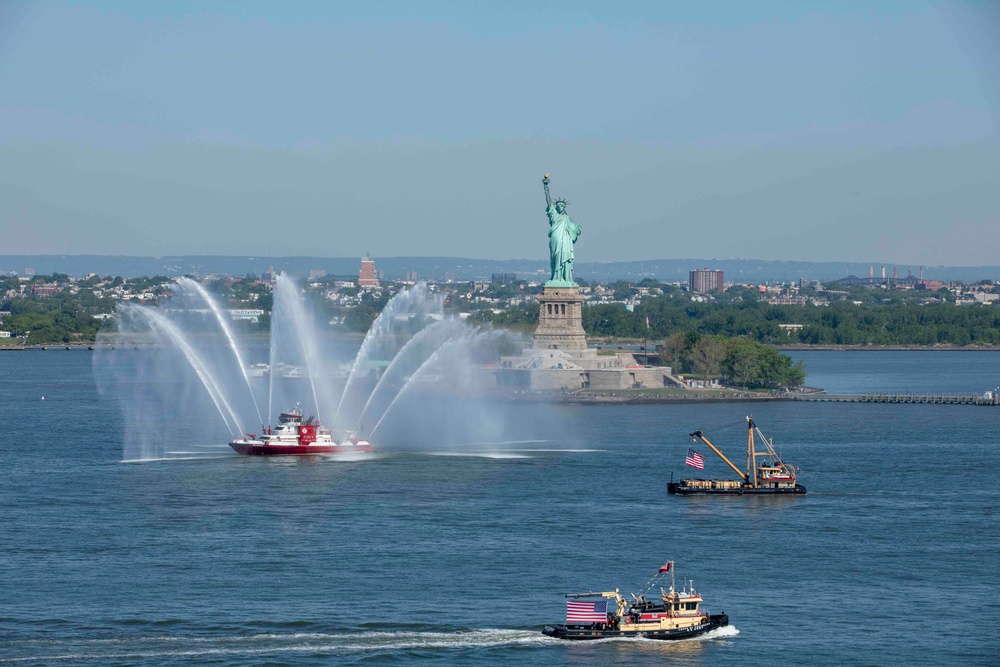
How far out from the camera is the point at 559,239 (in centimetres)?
13188

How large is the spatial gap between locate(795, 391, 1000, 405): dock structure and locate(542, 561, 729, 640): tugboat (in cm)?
8006

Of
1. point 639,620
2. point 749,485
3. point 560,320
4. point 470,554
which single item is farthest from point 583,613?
point 560,320

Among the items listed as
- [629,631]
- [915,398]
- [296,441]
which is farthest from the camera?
[915,398]

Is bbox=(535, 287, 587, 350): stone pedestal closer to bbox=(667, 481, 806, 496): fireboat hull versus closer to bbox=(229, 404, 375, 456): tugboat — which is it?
bbox=(229, 404, 375, 456): tugboat

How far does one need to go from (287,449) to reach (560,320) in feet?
204

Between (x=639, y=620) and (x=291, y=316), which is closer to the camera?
(x=639, y=620)

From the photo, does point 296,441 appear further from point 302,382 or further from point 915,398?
point 915,398

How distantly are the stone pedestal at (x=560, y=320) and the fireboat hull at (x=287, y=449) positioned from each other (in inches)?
2343

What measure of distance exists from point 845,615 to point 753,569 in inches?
216

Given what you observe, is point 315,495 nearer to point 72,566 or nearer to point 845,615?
point 72,566

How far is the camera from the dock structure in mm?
117688

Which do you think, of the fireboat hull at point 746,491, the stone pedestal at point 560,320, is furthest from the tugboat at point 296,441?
the stone pedestal at point 560,320

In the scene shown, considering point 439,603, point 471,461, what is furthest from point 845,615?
point 471,461

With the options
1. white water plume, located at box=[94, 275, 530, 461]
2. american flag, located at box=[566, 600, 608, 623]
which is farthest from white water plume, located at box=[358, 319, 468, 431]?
american flag, located at box=[566, 600, 608, 623]
